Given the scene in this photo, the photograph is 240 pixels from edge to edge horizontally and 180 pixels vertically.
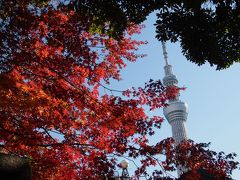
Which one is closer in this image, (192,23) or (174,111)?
(192,23)

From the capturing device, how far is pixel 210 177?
2073 centimetres

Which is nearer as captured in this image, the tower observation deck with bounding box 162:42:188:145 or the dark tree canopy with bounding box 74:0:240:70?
the dark tree canopy with bounding box 74:0:240:70

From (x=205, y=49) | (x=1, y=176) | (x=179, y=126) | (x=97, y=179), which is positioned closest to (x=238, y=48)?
(x=205, y=49)

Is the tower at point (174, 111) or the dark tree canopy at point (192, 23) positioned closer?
the dark tree canopy at point (192, 23)

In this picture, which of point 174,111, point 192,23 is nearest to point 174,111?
point 174,111

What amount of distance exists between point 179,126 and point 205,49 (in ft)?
382

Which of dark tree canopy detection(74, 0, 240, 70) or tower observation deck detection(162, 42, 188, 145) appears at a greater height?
tower observation deck detection(162, 42, 188, 145)

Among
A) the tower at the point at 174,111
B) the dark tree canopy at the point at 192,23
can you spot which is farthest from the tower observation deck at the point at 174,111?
the dark tree canopy at the point at 192,23

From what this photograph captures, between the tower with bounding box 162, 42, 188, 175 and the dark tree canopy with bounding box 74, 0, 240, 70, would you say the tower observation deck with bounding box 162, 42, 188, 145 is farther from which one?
the dark tree canopy with bounding box 74, 0, 240, 70

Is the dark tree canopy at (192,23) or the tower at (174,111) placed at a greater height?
the tower at (174,111)

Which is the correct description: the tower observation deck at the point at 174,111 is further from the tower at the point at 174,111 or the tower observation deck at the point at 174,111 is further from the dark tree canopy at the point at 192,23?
the dark tree canopy at the point at 192,23

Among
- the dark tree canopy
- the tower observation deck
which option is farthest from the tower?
the dark tree canopy

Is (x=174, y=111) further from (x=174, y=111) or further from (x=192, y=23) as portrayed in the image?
(x=192, y=23)

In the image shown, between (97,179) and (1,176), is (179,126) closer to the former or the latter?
(97,179)
